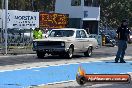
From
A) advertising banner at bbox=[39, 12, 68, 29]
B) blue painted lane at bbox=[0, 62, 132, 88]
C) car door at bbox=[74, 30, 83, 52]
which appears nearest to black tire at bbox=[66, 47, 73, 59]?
car door at bbox=[74, 30, 83, 52]

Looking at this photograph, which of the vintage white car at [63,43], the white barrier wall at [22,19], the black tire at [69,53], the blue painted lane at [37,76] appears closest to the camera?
the blue painted lane at [37,76]

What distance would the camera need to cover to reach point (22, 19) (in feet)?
108

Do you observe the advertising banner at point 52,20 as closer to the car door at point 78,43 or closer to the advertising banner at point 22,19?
the advertising banner at point 22,19

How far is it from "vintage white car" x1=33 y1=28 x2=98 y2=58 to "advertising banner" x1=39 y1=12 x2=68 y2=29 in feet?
36.1

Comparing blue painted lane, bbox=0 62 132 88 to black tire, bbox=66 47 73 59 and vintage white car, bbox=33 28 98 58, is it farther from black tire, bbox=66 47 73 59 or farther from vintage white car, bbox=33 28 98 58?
black tire, bbox=66 47 73 59

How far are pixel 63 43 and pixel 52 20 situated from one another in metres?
15.0

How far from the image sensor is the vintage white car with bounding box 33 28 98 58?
2328cm

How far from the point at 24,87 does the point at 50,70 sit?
478 centimetres

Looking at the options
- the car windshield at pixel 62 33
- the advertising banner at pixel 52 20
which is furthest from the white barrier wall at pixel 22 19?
the car windshield at pixel 62 33

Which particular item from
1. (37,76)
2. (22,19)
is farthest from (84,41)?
(37,76)

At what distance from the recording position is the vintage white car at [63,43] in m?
23.3

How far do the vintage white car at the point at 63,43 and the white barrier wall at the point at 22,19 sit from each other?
8.03 m

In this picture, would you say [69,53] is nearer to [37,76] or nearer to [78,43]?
[78,43]

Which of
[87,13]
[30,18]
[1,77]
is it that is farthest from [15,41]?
[1,77]
